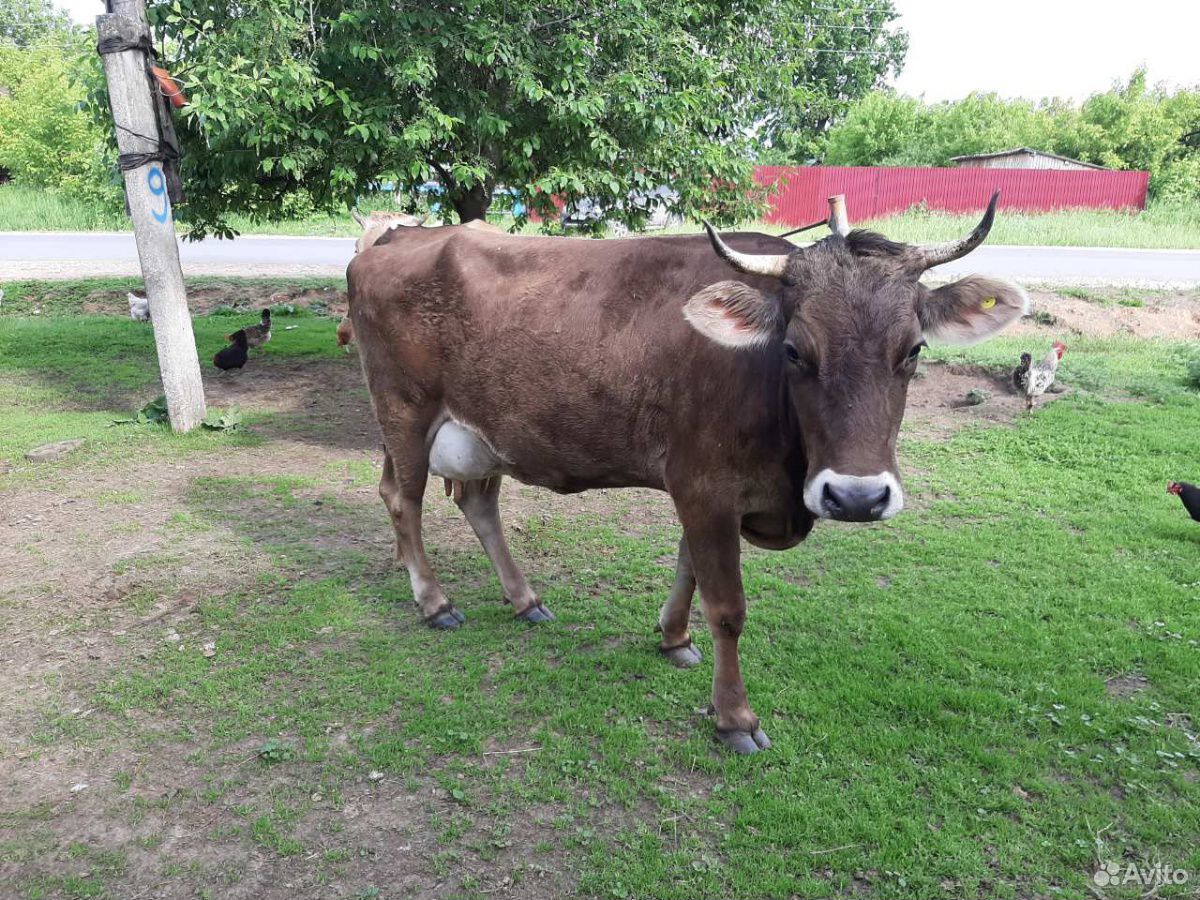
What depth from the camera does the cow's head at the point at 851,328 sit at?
2881mm

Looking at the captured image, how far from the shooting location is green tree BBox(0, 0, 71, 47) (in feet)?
179

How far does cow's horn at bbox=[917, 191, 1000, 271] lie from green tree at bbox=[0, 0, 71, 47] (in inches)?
2612

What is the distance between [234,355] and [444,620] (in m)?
6.53

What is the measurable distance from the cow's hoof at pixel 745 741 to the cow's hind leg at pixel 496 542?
4.60ft

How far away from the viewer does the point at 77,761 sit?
3.51 metres

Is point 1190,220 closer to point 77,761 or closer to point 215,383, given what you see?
point 215,383

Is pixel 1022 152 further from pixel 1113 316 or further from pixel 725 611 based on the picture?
pixel 725 611

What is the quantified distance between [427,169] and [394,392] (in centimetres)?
297

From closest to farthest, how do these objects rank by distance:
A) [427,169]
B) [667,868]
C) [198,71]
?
[667,868] < [198,71] < [427,169]

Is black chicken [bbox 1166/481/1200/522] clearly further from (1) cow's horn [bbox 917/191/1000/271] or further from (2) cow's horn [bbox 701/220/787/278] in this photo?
(2) cow's horn [bbox 701/220/787/278]

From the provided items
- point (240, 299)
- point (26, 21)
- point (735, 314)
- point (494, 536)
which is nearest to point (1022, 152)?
point (240, 299)

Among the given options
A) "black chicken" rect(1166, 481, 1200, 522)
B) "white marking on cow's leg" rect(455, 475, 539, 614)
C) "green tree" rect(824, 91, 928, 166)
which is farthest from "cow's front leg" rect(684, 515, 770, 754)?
"green tree" rect(824, 91, 928, 166)

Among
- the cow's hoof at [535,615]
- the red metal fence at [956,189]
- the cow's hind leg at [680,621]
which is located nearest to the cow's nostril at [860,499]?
the cow's hind leg at [680,621]

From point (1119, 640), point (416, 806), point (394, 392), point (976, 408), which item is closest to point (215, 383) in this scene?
point (394, 392)
